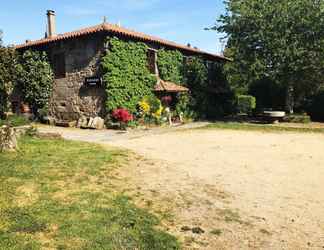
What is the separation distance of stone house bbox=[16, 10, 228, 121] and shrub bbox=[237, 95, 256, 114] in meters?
11.1

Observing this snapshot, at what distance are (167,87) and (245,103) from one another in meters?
12.6

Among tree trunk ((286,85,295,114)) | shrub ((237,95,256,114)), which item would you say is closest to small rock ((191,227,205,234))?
tree trunk ((286,85,295,114))

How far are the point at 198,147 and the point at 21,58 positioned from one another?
15.7m

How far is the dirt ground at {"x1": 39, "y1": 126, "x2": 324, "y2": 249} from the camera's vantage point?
5492 millimetres

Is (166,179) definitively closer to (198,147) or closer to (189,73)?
(198,147)

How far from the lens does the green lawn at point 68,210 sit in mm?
4992

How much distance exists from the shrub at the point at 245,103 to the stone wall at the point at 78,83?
52.9ft

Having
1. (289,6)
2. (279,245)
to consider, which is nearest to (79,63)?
(289,6)

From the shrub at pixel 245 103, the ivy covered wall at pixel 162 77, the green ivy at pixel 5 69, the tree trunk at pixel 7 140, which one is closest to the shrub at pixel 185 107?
the ivy covered wall at pixel 162 77

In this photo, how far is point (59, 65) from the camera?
2191 centimetres

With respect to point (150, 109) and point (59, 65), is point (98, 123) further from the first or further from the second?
point (59, 65)

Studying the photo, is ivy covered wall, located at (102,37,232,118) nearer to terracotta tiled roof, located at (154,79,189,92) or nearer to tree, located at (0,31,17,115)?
terracotta tiled roof, located at (154,79,189,92)

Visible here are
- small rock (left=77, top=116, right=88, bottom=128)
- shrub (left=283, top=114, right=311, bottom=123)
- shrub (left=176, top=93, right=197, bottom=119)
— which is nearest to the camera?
small rock (left=77, top=116, right=88, bottom=128)

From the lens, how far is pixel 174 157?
11.4 m
